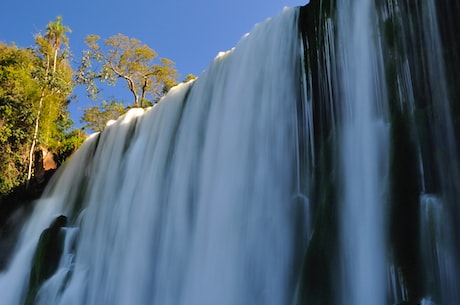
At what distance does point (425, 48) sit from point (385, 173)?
212 cm

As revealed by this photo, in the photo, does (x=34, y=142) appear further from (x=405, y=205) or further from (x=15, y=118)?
(x=405, y=205)

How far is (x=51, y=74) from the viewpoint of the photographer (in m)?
20.3

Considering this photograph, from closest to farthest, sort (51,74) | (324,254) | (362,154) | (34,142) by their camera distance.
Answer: (324,254)
(362,154)
(34,142)
(51,74)

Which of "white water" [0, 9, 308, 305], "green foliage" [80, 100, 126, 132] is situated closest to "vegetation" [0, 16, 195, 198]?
"green foliage" [80, 100, 126, 132]

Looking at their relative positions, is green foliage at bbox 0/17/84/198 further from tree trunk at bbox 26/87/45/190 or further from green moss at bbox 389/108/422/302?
green moss at bbox 389/108/422/302

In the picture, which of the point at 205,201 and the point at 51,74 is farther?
the point at 51,74

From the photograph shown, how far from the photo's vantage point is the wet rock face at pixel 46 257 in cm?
1199

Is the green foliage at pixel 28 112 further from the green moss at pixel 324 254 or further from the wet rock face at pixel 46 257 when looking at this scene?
the green moss at pixel 324 254

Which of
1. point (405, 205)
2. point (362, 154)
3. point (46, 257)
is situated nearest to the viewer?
point (405, 205)

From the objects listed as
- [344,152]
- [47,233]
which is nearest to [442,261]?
[344,152]

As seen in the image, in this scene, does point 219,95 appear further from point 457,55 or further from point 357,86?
point 457,55

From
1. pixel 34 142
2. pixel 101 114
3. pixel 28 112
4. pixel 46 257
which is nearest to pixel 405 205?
pixel 46 257

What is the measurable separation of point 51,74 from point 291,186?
14650mm

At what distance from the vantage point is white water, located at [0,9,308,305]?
28.8 feet
